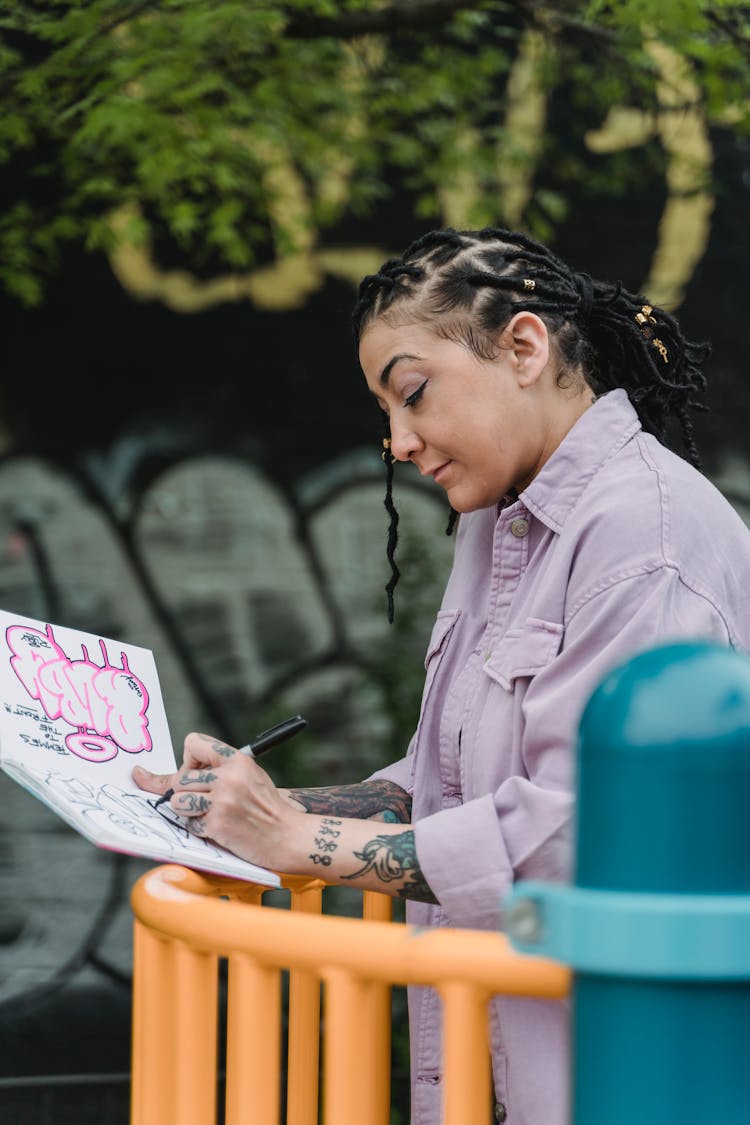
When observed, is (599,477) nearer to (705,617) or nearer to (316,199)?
(705,617)

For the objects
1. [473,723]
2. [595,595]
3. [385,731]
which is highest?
[595,595]

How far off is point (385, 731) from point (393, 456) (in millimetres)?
2700

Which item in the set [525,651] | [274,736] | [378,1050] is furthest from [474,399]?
[378,1050]

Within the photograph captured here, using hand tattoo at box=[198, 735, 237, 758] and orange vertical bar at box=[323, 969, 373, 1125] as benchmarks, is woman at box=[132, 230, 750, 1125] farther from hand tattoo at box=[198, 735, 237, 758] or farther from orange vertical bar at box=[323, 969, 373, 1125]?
orange vertical bar at box=[323, 969, 373, 1125]

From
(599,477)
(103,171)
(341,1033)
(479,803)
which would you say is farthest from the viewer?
(103,171)

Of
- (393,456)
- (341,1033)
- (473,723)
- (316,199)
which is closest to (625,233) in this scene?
(316,199)

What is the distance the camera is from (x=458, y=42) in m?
4.52

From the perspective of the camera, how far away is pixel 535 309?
1.86 m

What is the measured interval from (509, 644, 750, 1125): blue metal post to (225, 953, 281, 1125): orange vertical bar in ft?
1.32

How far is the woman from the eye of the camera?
1.57 meters

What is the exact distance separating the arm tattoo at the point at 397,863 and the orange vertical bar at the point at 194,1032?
36 centimetres

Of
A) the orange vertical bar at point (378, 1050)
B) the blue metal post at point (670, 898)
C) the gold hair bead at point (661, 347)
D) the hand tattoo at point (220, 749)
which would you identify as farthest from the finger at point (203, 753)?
the blue metal post at point (670, 898)

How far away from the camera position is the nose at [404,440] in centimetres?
188

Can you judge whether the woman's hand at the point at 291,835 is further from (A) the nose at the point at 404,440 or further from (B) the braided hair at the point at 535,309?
(B) the braided hair at the point at 535,309
